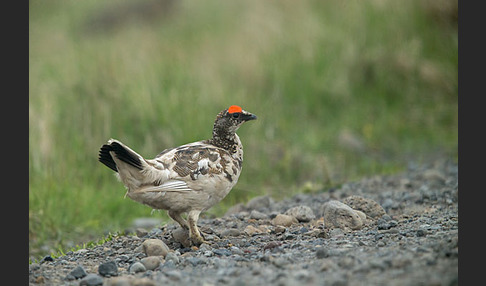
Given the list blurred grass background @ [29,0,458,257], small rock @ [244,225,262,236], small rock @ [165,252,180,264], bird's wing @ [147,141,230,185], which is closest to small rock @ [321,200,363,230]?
small rock @ [244,225,262,236]

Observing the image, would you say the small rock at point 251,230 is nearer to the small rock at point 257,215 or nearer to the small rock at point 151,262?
the small rock at point 257,215

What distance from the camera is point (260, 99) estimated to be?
37.8 feet

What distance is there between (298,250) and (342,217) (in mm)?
1053

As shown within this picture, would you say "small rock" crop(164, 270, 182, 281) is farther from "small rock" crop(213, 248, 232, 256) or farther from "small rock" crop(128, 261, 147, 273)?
"small rock" crop(213, 248, 232, 256)

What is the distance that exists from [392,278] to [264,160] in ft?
19.2

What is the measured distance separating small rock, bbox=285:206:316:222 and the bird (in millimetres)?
861

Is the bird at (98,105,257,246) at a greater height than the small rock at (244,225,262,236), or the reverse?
the bird at (98,105,257,246)

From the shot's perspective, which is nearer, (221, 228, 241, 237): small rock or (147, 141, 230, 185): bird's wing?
(147, 141, 230, 185): bird's wing

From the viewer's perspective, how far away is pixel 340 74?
12.3 m

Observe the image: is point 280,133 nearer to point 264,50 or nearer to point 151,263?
point 264,50

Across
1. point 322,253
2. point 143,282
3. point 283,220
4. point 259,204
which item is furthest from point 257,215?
point 143,282

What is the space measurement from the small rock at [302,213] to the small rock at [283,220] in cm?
9

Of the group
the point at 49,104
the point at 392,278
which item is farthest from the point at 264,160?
the point at 392,278

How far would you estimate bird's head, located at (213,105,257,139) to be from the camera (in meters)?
6.64
